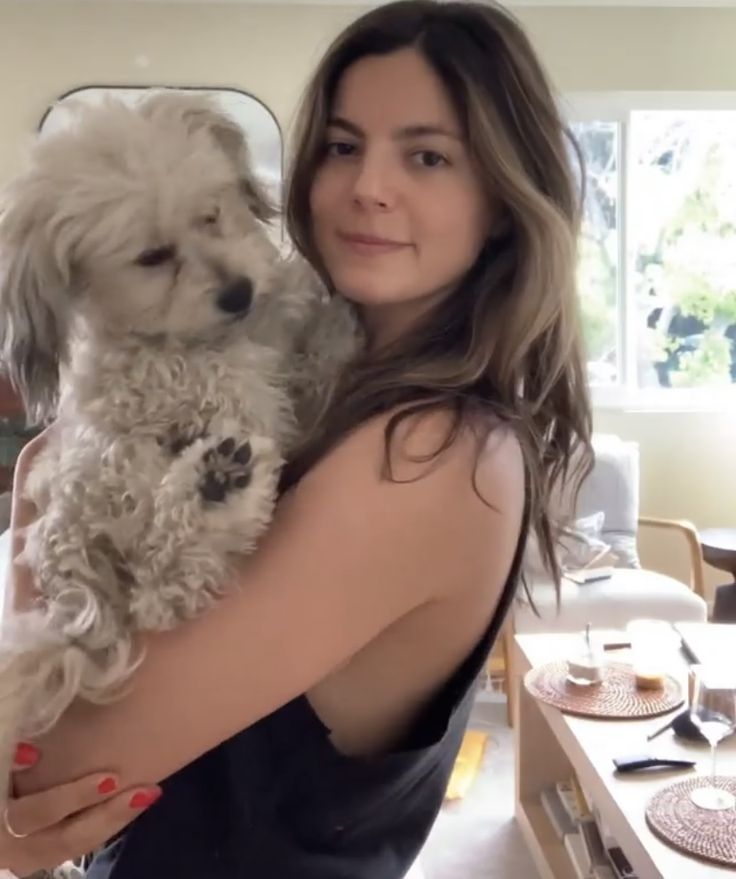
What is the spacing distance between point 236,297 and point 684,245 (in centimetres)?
392

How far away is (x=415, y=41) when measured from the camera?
118cm

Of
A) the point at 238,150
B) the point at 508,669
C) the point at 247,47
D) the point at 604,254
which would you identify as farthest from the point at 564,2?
the point at 238,150

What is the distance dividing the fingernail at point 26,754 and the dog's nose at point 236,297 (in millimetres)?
473

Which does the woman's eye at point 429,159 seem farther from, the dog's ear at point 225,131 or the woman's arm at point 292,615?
the woman's arm at point 292,615

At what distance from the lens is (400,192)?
115 cm

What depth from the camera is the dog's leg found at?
1002mm

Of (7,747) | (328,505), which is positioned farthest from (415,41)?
(7,747)

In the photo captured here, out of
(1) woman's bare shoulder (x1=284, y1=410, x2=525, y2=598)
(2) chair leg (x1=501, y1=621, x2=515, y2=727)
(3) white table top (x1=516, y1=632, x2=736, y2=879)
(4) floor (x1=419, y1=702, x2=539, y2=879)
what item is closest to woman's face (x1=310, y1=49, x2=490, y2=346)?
(1) woman's bare shoulder (x1=284, y1=410, x2=525, y2=598)

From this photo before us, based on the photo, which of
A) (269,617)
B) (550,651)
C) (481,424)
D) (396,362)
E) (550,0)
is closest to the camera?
(269,617)

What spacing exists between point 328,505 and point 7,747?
14.8 inches

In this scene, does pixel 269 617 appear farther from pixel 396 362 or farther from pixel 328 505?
pixel 396 362

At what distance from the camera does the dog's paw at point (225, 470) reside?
1032 millimetres

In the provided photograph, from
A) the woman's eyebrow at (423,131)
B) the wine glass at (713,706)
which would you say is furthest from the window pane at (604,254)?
the woman's eyebrow at (423,131)

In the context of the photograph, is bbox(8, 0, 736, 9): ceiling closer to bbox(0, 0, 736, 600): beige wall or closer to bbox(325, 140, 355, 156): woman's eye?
bbox(0, 0, 736, 600): beige wall
